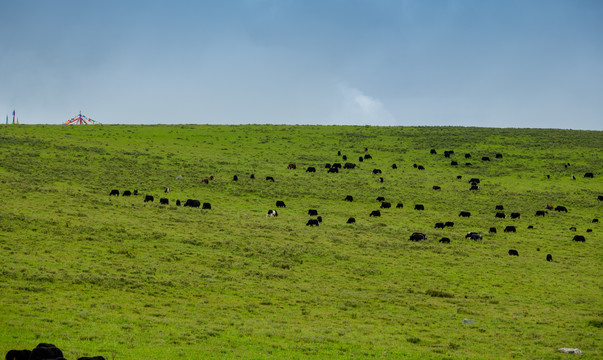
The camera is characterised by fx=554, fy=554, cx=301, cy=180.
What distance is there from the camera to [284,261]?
102ft

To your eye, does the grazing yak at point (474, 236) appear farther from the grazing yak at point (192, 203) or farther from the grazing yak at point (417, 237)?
the grazing yak at point (192, 203)

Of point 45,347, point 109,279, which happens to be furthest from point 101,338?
point 109,279

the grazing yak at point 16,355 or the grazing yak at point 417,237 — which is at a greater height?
the grazing yak at point 417,237

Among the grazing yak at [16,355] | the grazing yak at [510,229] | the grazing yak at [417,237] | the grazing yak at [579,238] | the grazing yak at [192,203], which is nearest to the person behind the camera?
the grazing yak at [16,355]

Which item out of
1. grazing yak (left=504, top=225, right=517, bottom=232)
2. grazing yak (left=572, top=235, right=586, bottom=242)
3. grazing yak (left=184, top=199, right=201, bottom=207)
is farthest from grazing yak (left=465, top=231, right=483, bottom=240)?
grazing yak (left=184, top=199, right=201, bottom=207)

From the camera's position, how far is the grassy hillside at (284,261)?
19.4 m

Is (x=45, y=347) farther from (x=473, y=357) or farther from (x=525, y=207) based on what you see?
(x=525, y=207)

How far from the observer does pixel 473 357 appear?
60.2ft

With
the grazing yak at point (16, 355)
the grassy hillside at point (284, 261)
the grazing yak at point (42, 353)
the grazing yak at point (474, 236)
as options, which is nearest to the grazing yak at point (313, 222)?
the grassy hillside at point (284, 261)

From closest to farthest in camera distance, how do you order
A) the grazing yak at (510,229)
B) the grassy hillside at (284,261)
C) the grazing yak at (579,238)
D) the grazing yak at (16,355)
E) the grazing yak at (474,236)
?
the grazing yak at (16,355)
the grassy hillside at (284,261)
the grazing yak at (474,236)
the grazing yak at (579,238)
the grazing yak at (510,229)

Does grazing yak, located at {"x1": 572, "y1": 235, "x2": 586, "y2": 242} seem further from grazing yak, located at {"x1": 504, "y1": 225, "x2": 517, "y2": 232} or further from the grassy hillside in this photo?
grazing yak, located at {"x1": 504, "y1": 225, "x2": 517, "y2": 232}

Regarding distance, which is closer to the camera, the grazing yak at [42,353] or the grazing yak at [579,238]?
the grazing yak at [42,353]

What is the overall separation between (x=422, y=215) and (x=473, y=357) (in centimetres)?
2837

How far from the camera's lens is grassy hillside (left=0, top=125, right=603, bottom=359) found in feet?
63.7
